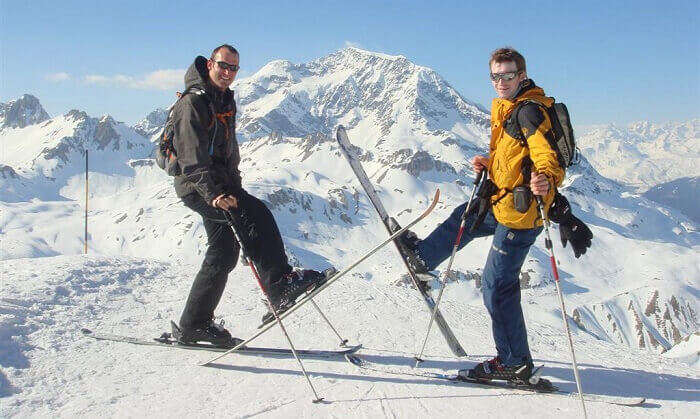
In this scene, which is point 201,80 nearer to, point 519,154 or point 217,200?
point 217,200

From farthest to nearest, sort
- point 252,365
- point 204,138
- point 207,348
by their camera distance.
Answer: point 207,348 → point 252,365 → point 204,138

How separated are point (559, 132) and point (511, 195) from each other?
2.38ft

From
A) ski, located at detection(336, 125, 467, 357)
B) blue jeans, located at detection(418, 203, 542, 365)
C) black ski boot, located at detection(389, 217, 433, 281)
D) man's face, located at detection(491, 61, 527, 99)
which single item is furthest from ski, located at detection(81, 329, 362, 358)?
man's face, located at detection(491, 61, 527, 99)

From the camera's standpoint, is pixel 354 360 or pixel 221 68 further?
pixel 354 360

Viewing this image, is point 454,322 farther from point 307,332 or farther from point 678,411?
point 678,411

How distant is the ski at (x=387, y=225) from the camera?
576 centimetres

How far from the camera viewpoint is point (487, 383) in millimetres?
5031

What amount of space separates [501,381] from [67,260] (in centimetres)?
782

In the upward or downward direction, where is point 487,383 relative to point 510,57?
downward

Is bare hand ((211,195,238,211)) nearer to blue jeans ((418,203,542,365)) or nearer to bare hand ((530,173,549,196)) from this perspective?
blue jeans ((418,203,542,365))

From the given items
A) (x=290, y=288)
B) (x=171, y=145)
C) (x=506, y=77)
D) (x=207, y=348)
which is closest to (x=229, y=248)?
(x=290, y=288)

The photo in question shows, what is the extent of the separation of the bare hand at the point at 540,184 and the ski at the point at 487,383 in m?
2.04

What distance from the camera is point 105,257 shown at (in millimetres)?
9633

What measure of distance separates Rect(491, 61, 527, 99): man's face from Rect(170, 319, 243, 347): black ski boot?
4230mm
